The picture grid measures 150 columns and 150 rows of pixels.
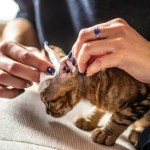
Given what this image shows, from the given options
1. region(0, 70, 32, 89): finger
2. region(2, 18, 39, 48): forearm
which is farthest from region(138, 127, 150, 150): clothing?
region(2, 18, 39, 48): forearm

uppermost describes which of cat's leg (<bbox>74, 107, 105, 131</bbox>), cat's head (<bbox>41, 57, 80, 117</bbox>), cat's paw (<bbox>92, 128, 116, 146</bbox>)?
cat's head (<bbox>41, 57, 80, 117</bbox>)

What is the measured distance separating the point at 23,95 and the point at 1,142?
11.2 inches

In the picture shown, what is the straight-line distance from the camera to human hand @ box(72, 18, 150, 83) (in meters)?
0.83

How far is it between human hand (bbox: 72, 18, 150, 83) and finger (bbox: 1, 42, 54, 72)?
12 cm

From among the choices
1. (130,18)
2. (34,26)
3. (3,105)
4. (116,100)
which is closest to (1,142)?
(3,105)

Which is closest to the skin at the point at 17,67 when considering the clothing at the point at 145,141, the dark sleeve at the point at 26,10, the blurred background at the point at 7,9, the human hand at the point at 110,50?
the human hand at the point at 110,50

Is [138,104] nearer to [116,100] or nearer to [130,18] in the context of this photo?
[116,100]

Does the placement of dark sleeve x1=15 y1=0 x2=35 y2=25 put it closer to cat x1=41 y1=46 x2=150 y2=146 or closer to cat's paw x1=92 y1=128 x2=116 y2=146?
cat x1=41 y1=46 x2=150 y2=146

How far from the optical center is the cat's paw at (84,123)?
3.53 feet

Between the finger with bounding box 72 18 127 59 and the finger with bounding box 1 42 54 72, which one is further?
the finger with bounding box 1 42 54 72

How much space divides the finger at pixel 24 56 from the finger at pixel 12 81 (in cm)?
5

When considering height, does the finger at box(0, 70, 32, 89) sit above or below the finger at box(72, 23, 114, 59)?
below

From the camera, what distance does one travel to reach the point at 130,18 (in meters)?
1.18

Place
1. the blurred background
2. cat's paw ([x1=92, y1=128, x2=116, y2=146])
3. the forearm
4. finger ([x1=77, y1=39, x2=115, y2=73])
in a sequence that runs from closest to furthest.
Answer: finger ([x1=77, y1=39, x2=115, y2=73]) < cat's paw ([x1=92, y1=128, x2=116, y2=146]) < the forearm < the blurred background
